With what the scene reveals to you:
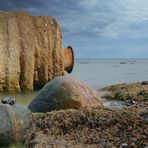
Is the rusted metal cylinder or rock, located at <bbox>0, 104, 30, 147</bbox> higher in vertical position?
the rusted metal cylinder

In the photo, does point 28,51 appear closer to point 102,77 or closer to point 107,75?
point 102,77

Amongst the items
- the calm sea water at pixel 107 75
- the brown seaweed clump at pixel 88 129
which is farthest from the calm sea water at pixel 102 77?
the brown seaweed clump at pixel 88 129

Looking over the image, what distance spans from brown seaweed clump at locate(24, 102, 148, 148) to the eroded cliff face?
31.0 feet

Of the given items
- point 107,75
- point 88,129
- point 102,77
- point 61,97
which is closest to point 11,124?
point 88,129

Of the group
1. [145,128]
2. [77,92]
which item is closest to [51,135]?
[145,128]

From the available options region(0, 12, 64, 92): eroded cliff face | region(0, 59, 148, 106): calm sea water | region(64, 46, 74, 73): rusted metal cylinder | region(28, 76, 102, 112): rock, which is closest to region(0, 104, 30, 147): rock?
region(28, 76, 102, 112): rock

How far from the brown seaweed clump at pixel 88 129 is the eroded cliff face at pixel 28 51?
9450mm

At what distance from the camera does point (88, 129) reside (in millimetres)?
7934

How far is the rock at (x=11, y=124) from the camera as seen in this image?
7.46m

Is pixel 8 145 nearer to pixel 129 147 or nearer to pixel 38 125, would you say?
pixel 38 125

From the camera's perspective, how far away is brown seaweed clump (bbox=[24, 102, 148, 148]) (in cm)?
702

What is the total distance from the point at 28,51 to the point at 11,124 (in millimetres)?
11426

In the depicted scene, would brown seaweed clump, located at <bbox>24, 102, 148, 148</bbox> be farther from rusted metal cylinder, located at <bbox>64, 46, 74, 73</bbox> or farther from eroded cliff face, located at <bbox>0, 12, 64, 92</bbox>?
rusted metal cylinder, located at <bbox>64, 46, 74, 73</bbox>

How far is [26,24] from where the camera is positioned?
771 inches
